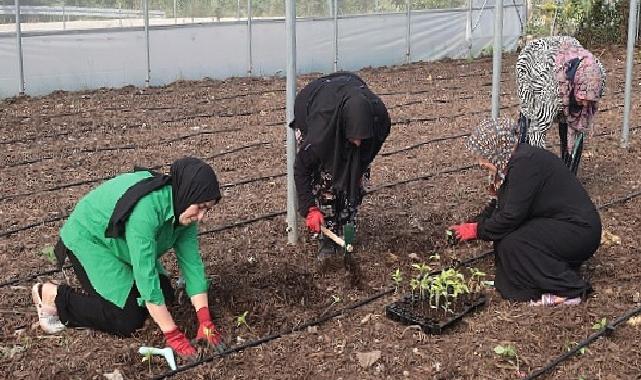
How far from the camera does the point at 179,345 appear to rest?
10.5ft

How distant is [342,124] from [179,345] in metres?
1.36

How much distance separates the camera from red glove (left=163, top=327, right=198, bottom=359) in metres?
3.18

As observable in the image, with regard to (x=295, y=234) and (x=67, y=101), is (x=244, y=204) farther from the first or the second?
(x=67, y=101)

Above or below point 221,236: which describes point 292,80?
above

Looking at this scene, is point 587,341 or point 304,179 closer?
point 587,341

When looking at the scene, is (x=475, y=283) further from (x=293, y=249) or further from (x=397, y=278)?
(x=293, y=249)

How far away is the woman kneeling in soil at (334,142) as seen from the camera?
373 cm

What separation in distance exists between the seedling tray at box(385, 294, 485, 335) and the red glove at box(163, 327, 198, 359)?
984 millimetres

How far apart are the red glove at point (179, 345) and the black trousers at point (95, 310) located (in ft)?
0.96

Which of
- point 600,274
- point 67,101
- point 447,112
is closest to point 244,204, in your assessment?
point 600,274

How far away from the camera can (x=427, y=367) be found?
315 centimetres

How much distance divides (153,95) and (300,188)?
6710 mm

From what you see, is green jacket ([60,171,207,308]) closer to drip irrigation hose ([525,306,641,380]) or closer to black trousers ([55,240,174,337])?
black trousers ([55,240,174,337])

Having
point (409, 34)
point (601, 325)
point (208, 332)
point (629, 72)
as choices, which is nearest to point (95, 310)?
point (208, 332)
